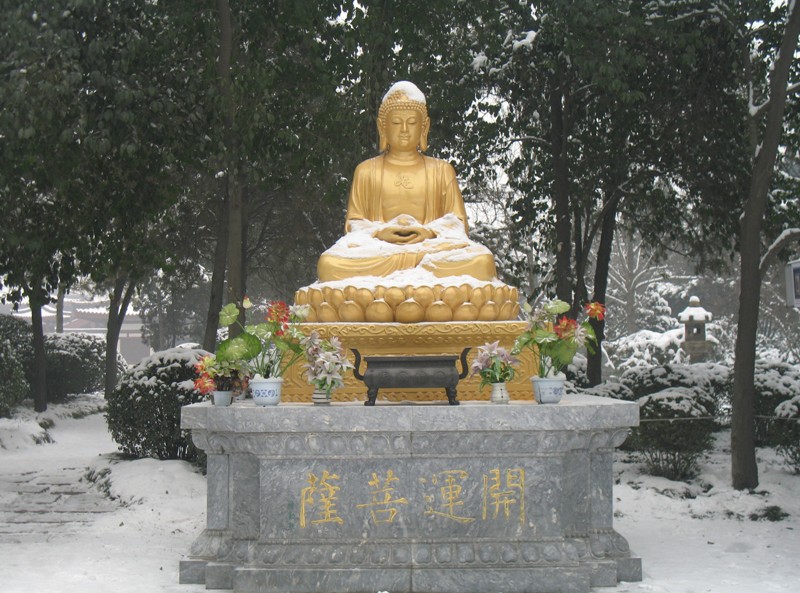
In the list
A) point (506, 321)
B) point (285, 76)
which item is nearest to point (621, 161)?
point (285, 76)

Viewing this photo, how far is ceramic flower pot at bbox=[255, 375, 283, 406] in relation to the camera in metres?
6.13

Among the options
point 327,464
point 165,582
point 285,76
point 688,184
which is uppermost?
point 285,76

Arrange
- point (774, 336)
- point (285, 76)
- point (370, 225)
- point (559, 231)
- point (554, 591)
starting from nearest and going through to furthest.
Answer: point (554, 591) → point (370, 225) → point (285, 76) → point (559, 231) → point (774, 336)

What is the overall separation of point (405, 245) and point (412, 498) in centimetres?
247

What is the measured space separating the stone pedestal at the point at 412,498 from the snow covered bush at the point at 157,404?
14.6 ft

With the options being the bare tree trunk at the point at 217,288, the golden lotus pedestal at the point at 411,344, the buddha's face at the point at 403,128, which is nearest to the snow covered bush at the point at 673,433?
the golden lotus pedestal at the point at 411,344

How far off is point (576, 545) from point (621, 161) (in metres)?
7.28

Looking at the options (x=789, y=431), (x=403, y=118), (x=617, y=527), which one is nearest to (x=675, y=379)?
(x=789, y=431)

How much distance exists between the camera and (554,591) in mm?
5738

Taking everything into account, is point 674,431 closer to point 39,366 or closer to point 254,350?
point 254,350

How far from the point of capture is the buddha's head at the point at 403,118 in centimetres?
831

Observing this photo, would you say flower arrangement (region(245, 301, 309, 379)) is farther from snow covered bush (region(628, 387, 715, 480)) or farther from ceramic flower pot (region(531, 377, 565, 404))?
snow covered bush (region(628, 387, 715, 480))

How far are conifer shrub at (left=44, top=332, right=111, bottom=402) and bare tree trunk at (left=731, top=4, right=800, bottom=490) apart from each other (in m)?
13.6

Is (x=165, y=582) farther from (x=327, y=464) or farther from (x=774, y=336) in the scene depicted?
(x=774, y=336)
